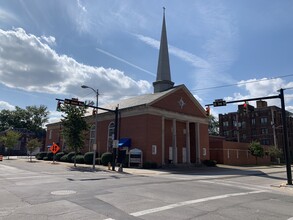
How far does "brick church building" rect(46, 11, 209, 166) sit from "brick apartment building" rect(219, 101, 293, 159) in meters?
37.0

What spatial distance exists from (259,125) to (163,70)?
1921 inches

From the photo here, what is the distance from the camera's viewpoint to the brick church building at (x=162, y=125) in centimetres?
3338

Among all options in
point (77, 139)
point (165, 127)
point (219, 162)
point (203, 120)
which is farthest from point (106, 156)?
point (219, 162)

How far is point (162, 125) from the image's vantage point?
3484cm

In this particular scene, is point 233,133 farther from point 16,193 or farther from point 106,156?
point 16,193

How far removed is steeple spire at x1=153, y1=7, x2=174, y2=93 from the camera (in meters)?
42.4

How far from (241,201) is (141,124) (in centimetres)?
2341

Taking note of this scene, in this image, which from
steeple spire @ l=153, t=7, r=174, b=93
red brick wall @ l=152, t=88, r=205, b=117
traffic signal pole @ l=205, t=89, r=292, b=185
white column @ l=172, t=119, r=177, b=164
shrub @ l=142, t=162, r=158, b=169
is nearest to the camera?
traffic signal pole @ l=205, t=89, r=292, b=185

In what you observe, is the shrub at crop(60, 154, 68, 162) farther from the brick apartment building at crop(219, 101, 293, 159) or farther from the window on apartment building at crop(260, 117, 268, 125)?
the window on apartment building at crop(260, 117, 268, 125)

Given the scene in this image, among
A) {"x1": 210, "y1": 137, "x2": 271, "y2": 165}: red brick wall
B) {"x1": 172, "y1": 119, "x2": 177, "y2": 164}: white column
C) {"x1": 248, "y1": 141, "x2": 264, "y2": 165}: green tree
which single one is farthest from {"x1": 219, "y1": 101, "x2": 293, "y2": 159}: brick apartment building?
{"x1": 172, "y1": 119, "x2": 177, "y2": 164}: white column

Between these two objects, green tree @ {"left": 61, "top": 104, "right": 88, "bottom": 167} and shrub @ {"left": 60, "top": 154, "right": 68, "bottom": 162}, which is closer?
green tree @ {"left": 61, "top": 104, "right": 88, "bottom": 167}

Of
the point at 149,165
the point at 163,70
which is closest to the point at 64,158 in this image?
the point at 149,165

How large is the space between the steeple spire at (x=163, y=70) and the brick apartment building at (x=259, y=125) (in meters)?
37.6

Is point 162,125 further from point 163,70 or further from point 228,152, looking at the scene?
point 228,152
